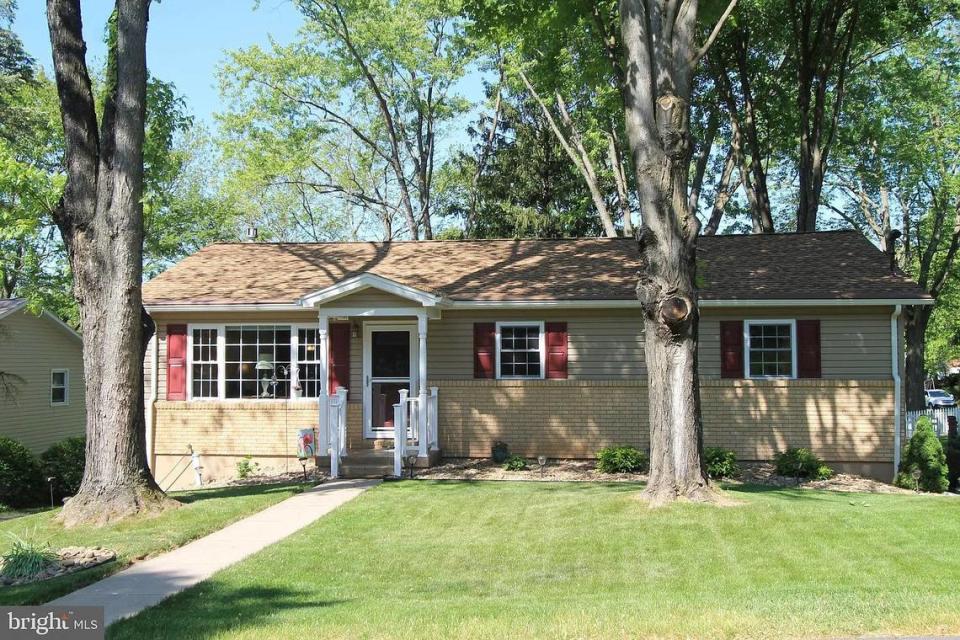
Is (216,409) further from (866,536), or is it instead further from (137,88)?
(866,536)

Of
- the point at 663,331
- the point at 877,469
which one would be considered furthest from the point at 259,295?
the point at 877,469

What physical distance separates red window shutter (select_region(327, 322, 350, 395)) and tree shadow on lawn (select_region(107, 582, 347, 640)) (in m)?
9.04

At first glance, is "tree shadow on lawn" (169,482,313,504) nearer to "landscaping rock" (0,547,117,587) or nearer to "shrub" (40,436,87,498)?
"landscaping rock" (0,547,117,587)

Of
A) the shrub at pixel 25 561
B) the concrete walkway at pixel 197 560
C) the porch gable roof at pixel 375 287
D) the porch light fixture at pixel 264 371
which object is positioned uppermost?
the porch gable roof at pixel 375 287

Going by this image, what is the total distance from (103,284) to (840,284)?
491 inches

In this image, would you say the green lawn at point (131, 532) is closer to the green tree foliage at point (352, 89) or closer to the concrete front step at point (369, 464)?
the concrete front step at point (369, 464)

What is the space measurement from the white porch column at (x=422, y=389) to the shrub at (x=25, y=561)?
287 inches

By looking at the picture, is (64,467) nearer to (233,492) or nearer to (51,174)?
(233,492)

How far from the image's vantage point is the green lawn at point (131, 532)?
7.52 metres

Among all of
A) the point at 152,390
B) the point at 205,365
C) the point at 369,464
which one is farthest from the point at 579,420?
the point at 152,390

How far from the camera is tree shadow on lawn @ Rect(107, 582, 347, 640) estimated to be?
612 cm

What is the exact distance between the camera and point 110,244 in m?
11.0

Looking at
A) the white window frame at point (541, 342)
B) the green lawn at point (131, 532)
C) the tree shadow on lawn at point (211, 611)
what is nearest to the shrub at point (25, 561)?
the green lawn at point (131, 532)

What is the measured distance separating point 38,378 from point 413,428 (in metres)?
15.2
